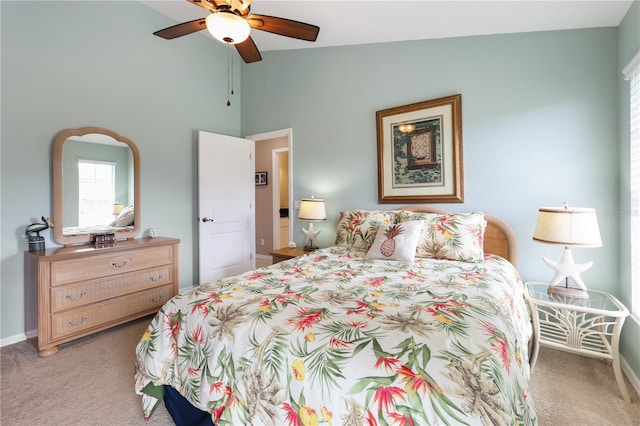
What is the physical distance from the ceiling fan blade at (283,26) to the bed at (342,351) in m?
1.61

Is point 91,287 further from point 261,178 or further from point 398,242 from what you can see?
point 261,178

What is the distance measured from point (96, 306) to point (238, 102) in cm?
309

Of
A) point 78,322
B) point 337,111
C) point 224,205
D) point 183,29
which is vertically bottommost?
point 78,322

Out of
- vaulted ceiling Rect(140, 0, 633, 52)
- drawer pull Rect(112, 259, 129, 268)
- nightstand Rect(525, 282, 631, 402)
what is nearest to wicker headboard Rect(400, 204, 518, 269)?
nightstand Rect(525, 282, 631, 402)

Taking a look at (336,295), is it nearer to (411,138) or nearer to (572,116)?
(411,138)

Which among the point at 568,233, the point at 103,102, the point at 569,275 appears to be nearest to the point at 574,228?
the point at 568,233

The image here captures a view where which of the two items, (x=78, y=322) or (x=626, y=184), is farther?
(x=78, y=322)

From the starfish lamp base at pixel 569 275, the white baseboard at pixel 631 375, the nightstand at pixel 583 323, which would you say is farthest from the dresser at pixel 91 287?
the white baseboard at pixel 631 375

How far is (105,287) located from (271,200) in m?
3.35

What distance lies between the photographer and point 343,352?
967 mm

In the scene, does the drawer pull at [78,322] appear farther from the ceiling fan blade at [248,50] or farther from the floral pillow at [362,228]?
the ceiling fan blade at [248,50]

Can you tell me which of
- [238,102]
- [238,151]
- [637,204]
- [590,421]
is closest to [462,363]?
[590,421]

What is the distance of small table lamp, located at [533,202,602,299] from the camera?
187 cm

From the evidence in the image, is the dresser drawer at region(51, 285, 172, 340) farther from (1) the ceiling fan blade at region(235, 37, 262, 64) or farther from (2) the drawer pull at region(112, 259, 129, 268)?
(1) the ceiling fan blade at region(235, 37, 262, 64)
